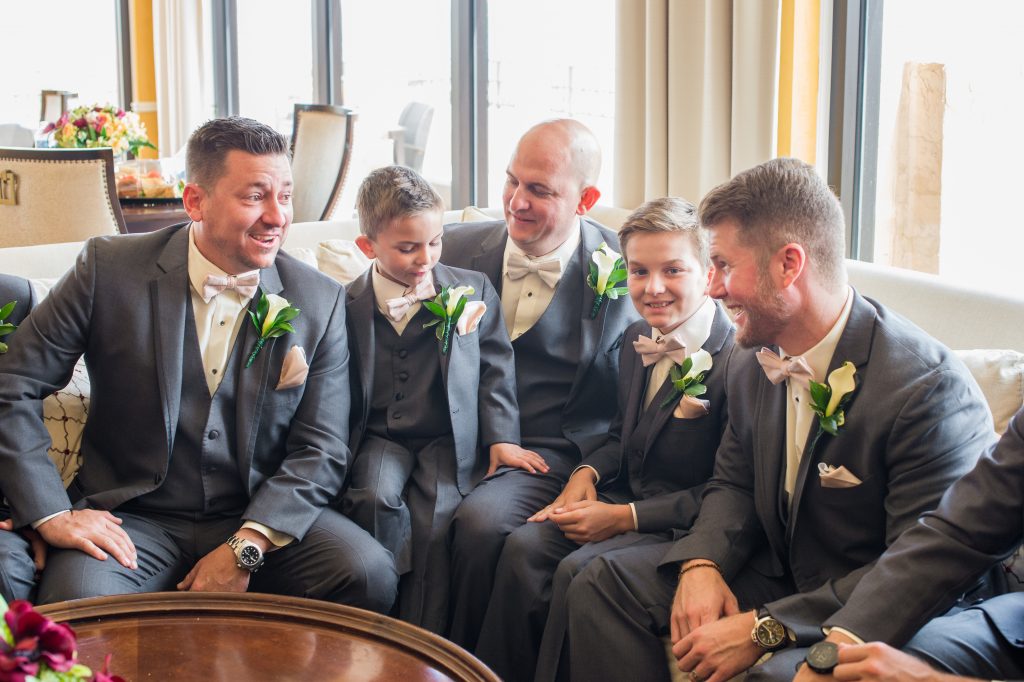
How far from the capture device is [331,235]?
13.1ft

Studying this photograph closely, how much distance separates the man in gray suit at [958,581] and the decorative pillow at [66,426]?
186 cm

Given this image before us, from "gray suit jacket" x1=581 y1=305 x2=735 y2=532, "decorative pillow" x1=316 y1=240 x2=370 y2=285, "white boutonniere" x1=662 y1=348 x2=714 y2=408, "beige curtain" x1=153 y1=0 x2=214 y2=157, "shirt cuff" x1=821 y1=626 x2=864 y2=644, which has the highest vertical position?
"beige curtain" x1=153 y1=0 x2=214 y2=157

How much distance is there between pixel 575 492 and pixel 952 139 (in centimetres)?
184

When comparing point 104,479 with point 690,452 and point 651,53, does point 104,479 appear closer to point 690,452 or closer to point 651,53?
point 690,452

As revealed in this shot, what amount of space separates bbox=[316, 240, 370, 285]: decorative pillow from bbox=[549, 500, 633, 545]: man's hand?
45.8 inches

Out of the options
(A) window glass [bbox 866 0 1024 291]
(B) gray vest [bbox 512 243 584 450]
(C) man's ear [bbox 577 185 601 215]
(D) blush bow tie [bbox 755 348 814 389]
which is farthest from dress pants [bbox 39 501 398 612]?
(A) window glass [bbox 866 0 1024 291]

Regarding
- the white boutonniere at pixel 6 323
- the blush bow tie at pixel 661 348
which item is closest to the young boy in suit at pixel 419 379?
the blush bow tie at pixel 661 348

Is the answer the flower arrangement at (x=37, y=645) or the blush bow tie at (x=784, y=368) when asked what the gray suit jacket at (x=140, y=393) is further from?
the flower arrangement at (x=37, y=645)

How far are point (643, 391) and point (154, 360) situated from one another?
118 cm

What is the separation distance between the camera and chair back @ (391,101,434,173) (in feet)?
23.8

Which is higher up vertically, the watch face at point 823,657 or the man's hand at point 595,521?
the watch face at point 823,657

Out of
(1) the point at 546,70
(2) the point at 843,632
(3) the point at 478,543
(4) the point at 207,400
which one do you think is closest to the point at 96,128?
(1) the point at 546,70

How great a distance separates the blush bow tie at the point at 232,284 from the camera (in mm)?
2580

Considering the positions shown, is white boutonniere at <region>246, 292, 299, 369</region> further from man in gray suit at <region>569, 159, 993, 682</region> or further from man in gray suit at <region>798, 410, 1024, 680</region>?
man in gray suit at <region>798, 410, 1024, 680</region>
